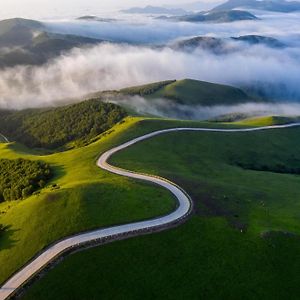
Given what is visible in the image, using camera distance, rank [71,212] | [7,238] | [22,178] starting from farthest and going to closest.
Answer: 1. [22,178]
2. [71,212]
3. [7,238]

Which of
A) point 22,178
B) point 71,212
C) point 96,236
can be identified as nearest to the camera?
point 96,236

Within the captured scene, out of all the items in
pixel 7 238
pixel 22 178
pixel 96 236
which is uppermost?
pixel 96 236

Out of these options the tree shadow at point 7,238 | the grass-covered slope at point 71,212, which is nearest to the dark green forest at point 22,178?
the grass-covered slope at point 71,212

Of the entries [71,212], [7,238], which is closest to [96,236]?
[71,212]

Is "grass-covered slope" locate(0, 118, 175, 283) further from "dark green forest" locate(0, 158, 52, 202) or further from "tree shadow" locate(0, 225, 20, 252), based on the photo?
"dark green forest" locate(0, 158, 52, 202)

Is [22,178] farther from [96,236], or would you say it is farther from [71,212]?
[96,236]

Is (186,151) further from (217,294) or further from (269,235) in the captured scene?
(217,294)

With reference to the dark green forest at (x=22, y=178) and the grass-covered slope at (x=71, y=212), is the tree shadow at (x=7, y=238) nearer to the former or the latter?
the grass-covered slope at (x=71, y=212)

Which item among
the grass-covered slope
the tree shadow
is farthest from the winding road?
the tree shadow
